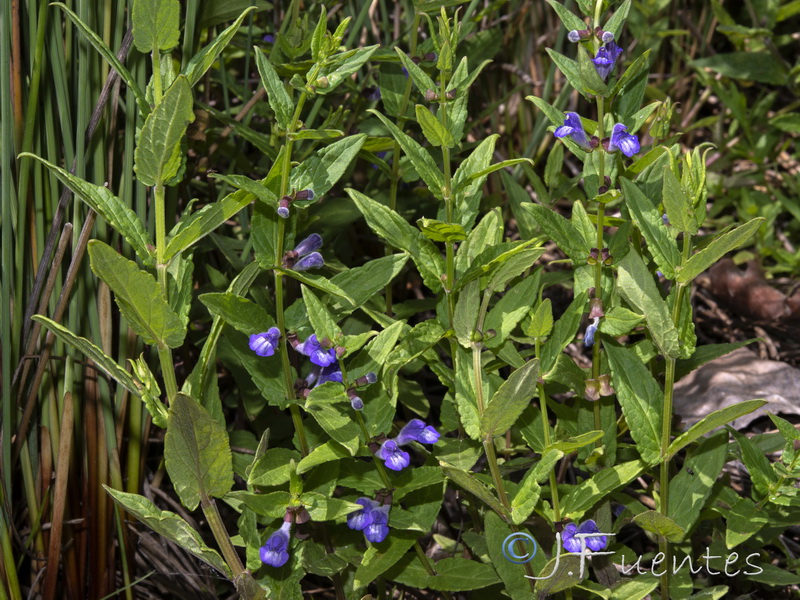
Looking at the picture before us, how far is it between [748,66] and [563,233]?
71.0 inches

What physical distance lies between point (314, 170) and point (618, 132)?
23.9 inches

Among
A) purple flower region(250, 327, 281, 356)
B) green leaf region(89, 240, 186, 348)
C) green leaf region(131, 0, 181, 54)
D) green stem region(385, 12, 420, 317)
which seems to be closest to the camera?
green leaf region(89, 240, 186, 348)

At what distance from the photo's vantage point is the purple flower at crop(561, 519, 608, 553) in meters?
1.63

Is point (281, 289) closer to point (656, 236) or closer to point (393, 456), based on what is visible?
point (393, 456)

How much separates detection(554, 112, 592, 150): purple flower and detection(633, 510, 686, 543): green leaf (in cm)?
73

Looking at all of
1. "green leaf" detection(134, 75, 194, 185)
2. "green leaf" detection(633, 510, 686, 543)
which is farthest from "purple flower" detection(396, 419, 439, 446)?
"green leaf" detection(134, 75, 194, 185)

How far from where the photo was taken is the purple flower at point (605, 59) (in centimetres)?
164

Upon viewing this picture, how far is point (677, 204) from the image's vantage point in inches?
58.5

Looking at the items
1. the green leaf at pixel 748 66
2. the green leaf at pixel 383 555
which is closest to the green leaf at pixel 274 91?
the green leaf at pixel 383 555

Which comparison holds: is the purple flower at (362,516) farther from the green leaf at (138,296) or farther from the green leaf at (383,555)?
the green leaf at (138,296)

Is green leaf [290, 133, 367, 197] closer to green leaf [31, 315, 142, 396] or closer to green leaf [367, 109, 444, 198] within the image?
green leaf [367, 109, 444, 198]

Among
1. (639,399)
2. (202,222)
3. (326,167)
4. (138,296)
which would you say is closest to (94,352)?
(138,296)

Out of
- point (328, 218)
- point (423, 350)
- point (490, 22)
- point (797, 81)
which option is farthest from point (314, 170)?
point (797, 81)

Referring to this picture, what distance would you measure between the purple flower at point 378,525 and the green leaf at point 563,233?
64cm
